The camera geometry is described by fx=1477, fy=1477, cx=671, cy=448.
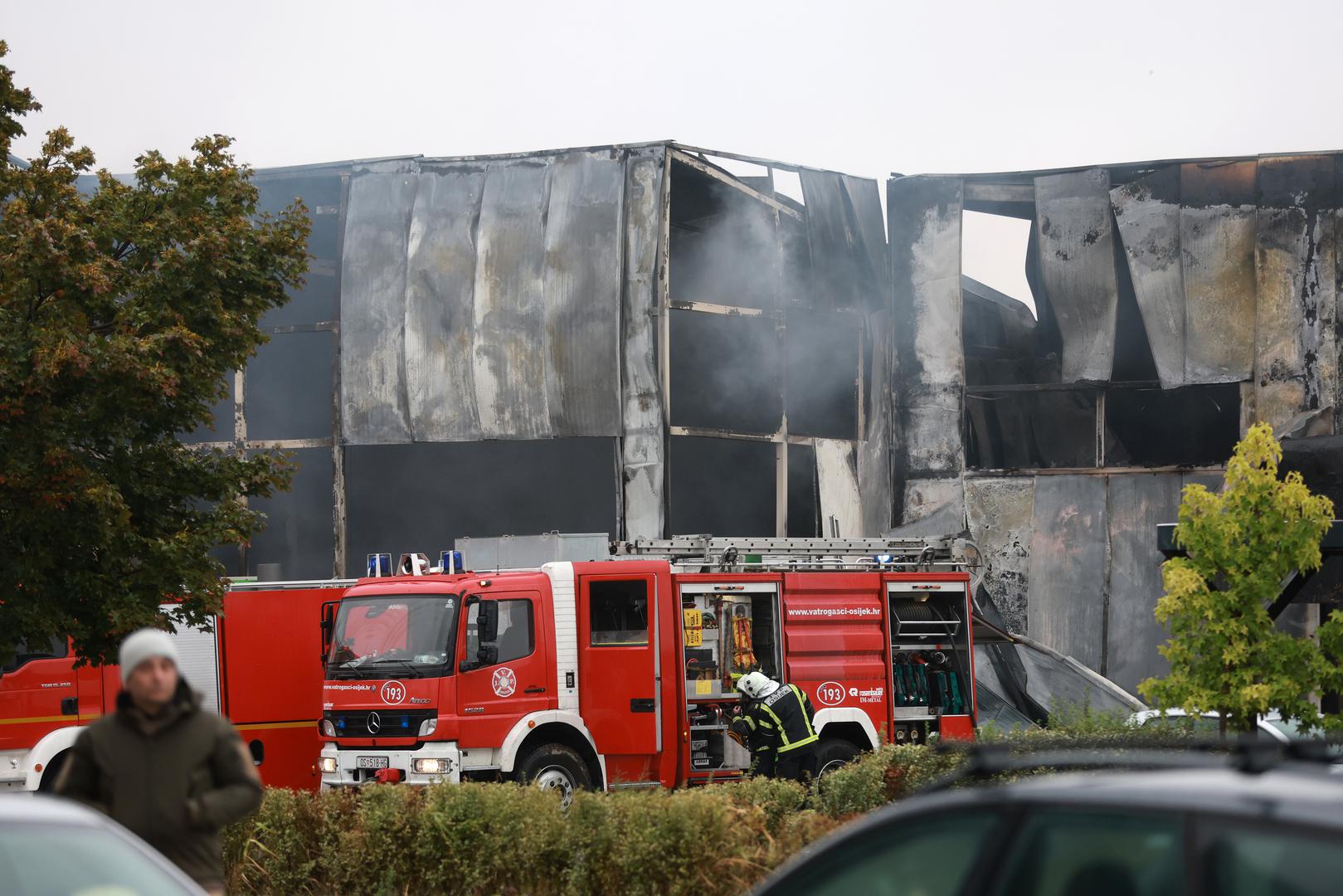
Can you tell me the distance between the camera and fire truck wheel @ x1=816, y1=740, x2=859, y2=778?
1566cm

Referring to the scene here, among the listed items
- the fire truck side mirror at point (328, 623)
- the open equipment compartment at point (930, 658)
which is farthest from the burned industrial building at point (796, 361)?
the fire truck side mirror at point (328, 623)

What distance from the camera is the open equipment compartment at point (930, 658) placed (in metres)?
16.8

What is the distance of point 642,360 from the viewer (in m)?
24.8

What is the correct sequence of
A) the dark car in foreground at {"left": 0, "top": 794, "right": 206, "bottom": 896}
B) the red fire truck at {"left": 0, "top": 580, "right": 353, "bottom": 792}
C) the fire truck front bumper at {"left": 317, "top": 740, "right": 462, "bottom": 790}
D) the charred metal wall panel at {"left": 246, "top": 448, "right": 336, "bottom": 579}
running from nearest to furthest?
1. the dark car in foreground at {"left": 0, "top": 794, "right": 206, "bottom": 896}
2. the fire truck front bumper at {"left": 317, "top": 740, "right": 462, "bottom": 790}
3. the red fire truck at {"left": 0, "top": 580, "right": 353, "bottom": 792}
4. the charred metal wall panel at {"left": 246, "top": 448, "right": 336, "bottom": 579}

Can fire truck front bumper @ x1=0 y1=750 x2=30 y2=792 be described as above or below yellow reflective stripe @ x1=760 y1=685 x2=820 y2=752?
below

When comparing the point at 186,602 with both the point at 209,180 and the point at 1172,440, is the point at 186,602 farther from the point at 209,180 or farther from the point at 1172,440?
the point at 1172,440

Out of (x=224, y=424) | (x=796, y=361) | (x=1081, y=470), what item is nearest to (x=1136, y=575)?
(x=1081, y=470)

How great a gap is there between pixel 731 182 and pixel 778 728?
14.5 meters

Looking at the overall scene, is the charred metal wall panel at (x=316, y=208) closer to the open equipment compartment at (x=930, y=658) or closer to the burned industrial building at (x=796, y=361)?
the burned industrial building at (x=796, y=361)

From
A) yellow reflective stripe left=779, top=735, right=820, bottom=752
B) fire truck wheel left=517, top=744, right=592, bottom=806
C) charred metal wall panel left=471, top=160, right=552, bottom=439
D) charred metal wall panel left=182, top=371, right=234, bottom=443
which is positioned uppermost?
charred metal wall panel left=471, top=160, right=552, bottom=439

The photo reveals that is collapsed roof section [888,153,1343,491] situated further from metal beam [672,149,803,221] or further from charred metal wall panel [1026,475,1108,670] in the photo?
metal beam [672,149,803,221]

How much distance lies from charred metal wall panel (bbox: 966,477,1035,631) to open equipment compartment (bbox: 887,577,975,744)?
27.2 feet

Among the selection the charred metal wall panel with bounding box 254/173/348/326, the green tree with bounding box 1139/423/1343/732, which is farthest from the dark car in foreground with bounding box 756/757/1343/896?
the charred metal wall panel with bounding box 254/173/348/326

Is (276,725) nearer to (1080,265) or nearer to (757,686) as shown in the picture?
(757,686)
